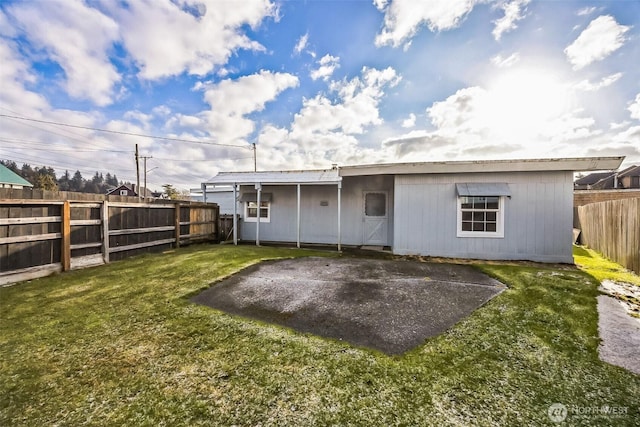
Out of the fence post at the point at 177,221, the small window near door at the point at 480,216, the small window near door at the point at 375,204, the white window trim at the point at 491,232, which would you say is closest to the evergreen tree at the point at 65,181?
the fence post at the point at 177,221

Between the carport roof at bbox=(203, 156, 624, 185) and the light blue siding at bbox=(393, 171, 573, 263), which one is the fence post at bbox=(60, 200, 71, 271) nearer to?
the carport roof at bbox=(203, 156, 624, 185)

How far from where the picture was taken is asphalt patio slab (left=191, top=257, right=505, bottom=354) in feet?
9.89

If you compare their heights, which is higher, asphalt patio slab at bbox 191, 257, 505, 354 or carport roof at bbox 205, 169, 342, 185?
carport roof at bbox 205, 169, 342, 185

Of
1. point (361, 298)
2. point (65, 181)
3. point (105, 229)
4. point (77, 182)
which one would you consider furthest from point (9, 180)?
point (77, 182)

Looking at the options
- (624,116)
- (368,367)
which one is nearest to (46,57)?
(368,367)

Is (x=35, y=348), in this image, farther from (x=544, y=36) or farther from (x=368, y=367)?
(x=544, y=36)

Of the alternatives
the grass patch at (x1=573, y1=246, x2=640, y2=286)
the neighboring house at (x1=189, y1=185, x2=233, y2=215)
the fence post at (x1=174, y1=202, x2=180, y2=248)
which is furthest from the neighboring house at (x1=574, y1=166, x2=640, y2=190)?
the fence post at (x1=174, y1=202, x2=180, y2=248)

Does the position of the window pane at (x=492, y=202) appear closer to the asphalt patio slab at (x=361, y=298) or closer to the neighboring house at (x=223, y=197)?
the asphalt patio slab at (x=361, y=298)

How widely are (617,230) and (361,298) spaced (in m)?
8.26

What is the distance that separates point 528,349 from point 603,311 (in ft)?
7.04

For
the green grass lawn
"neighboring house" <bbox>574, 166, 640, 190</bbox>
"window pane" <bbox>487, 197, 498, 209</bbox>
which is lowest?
the green grass lawn

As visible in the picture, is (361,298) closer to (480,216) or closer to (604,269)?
(480,216)

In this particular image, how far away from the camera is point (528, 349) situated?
258 cm

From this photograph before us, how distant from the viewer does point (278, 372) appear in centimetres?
216
